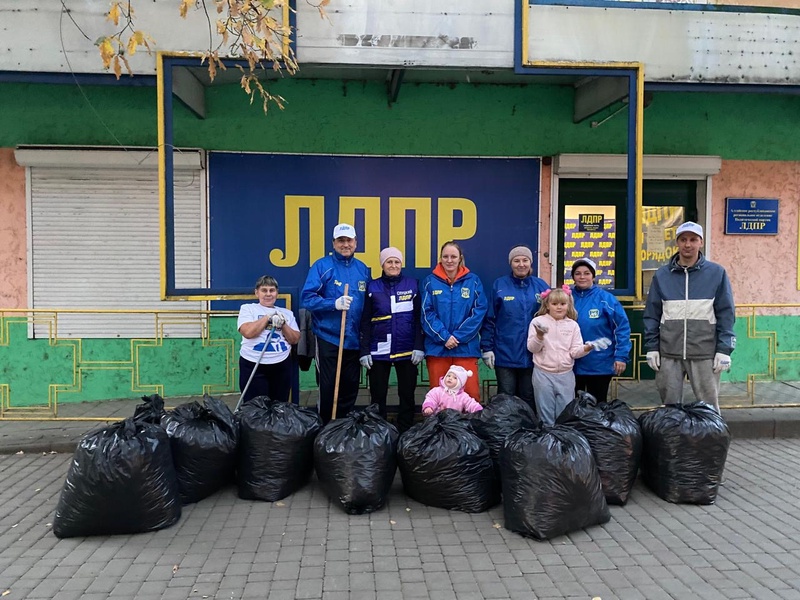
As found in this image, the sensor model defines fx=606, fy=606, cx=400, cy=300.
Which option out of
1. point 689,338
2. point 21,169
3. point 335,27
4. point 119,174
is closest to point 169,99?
point 335,27

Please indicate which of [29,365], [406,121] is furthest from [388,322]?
[29,365]

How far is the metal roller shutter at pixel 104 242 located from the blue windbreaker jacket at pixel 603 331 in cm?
431

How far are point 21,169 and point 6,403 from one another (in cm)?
263

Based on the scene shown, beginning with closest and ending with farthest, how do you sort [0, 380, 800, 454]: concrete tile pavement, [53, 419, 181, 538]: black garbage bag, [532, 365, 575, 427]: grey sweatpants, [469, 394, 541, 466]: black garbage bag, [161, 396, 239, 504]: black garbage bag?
[53, 419, 181, 538]: black garbage bag
[161, 396, 239, 504]: black garbage bag
[469, 394, 541, 466]: black garbage bag
[532, 365, 575, 427]: grey sweatpants
[0, 380, 800, 454]: concrete tile pavement

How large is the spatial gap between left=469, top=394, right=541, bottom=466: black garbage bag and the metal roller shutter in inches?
152

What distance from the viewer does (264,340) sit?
5062mm

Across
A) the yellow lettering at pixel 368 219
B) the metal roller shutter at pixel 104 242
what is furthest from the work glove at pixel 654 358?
the metal roller shutter at pixel 104 242

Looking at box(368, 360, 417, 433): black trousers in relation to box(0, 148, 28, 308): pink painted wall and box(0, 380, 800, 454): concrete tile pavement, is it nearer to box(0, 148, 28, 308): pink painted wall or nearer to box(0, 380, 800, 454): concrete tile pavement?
box(0, 380, 800, 454): concrete tile pavement

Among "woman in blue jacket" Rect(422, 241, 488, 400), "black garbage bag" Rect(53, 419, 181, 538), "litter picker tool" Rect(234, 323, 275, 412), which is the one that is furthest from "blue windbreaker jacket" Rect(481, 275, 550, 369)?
"black garbage bag" Rect(53, 419, 181, 538)

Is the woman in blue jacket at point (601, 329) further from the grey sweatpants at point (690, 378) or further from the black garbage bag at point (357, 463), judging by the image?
the black garbage bag at point (357, 463)

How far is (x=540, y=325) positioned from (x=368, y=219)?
3.06 metres

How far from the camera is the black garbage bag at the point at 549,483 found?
3639 millimetres

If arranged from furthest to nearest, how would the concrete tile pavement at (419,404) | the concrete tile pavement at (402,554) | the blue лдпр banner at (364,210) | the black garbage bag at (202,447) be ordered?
the blue лдпр banner at (364,210)
the concrete tile pavement at (419,404)
the black garbage bag at (202,447)
the concrete tile pavement at (402,554)

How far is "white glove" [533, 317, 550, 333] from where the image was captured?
4.89m
